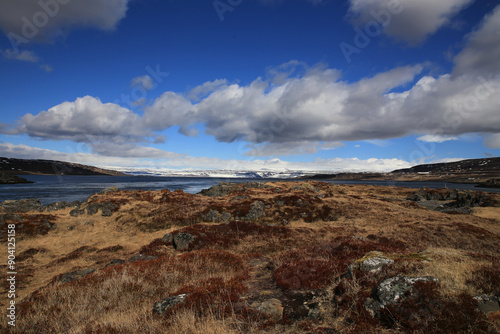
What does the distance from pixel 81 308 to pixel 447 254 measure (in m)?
15.1

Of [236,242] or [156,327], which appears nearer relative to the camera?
[156,327]

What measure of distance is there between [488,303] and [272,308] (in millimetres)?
5841

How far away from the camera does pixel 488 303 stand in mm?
6023

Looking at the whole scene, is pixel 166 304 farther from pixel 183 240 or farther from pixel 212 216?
pixel 212 216

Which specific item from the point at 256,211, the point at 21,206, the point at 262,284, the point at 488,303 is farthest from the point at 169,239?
the point at 21,206

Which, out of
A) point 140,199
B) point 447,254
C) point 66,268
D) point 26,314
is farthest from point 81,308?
point 140,199

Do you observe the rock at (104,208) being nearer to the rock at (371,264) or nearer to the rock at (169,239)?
the rock at (169,239)

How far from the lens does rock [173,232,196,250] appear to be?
22.6m

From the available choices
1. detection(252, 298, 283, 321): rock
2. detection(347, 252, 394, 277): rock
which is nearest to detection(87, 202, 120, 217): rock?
detection(252, 298, 283, 321): rock

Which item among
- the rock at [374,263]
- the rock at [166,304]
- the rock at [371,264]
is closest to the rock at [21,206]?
the rock at [166,304]

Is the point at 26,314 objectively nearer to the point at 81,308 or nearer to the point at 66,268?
the point at 81,308

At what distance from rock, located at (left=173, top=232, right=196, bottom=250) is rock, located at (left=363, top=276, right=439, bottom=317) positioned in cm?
1863

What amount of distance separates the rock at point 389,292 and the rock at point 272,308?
2.69 meters

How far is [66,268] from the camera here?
62.0 ft
